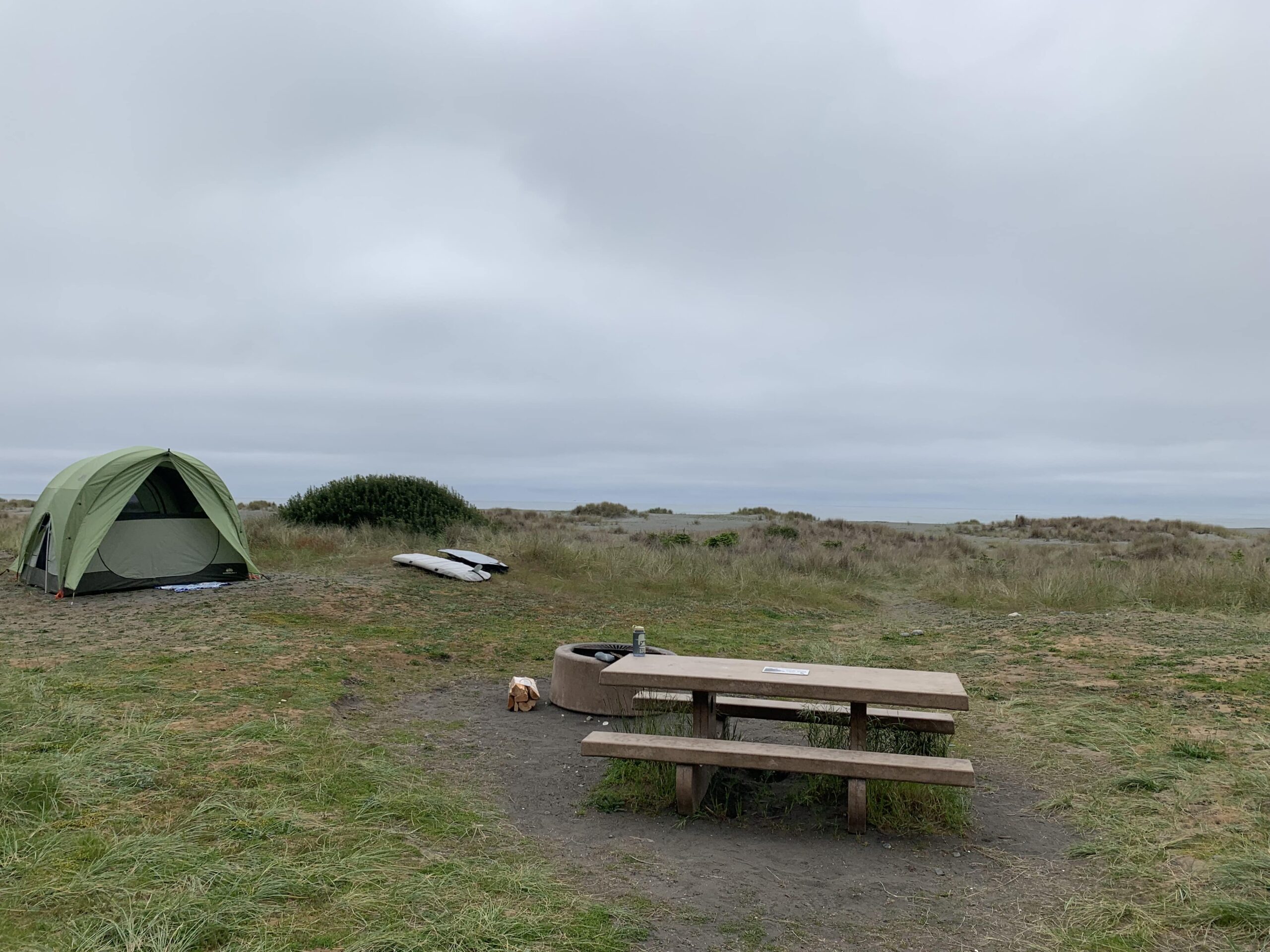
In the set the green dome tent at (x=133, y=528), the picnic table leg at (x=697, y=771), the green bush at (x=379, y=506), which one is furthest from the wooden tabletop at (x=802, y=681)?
the green bush at (x=379, y=506)

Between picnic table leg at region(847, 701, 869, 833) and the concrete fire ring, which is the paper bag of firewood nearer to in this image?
the concrete fire ring

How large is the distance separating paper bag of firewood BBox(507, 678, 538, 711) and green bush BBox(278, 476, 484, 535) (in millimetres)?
13217

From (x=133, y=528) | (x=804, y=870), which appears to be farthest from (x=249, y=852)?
(x=133, y=528)

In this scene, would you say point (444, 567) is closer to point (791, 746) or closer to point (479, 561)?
point (479, 561)

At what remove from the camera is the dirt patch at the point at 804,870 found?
3488 millimetres

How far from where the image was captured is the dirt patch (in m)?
3.49

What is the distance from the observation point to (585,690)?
7230 millimetres

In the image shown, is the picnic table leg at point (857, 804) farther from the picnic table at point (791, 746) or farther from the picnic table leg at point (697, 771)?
the picnic table leg at point (697, 771)

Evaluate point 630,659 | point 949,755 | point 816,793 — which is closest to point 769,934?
point 816,793

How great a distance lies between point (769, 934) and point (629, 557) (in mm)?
13547

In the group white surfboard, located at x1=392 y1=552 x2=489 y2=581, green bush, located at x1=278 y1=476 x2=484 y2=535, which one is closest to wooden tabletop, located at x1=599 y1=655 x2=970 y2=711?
white surfboard, located at x1=392 y1=552 x2=489 y2=581

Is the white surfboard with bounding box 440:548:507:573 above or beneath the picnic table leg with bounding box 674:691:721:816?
above

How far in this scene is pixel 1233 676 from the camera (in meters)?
8.02

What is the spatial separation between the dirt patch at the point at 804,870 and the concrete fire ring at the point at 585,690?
4.37ft
